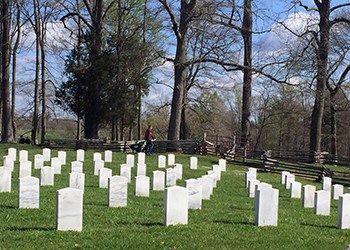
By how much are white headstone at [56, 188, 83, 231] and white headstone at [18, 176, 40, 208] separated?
2045 mm

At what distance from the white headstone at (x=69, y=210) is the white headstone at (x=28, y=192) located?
2045 mm

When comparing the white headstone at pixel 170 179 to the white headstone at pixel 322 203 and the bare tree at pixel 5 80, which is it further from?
the bare tree at pixel 5 80

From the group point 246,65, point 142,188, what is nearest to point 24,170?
point 142,188

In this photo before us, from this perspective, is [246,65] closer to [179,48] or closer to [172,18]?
[179,48]

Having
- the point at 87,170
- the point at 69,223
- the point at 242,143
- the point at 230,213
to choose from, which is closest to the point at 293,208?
the point at 230,213

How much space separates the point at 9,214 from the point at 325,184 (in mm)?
10945

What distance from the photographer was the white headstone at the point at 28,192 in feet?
33.4

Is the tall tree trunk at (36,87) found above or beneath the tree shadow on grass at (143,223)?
above

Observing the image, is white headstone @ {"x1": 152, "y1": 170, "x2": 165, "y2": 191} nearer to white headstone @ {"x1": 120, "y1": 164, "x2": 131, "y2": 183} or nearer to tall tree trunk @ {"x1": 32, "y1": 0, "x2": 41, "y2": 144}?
white headstone @ {"x1": 120, "y1": 164, "x2": 131, "y2": 183}

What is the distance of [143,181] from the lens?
1320cm

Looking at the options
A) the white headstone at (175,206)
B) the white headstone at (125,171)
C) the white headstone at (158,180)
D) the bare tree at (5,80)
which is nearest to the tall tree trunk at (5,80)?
the bare tree at (5,80)

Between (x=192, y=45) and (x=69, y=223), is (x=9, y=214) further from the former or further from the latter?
(x=192, y=45)

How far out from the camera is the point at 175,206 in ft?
29.7

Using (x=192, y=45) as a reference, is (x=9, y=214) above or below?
below
